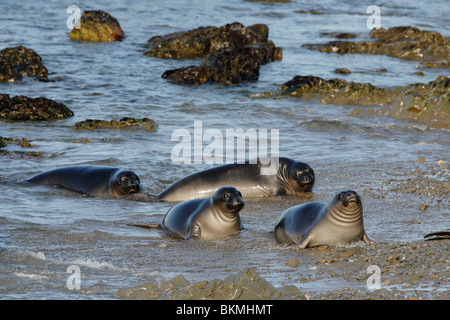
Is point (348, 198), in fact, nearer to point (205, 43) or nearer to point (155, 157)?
point (155, 157)

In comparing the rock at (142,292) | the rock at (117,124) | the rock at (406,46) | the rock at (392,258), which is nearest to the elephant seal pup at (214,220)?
the rock at (392,258)

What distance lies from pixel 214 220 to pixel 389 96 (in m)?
7.54

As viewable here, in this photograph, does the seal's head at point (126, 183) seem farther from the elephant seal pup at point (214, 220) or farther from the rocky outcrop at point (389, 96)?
the rocky outcrop at point (389, 96)

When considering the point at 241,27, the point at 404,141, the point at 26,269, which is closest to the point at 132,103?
the point at 404,141

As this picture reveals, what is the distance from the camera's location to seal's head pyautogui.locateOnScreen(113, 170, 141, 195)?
791 centimetres

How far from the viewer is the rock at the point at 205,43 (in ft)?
59.6

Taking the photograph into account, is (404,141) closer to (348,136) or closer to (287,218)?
(348,136)

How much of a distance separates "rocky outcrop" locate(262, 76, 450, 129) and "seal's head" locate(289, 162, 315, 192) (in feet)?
12.8

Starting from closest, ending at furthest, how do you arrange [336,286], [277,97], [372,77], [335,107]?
1. [336,286]
2. [335,107]
3. [277,97]
4. [372,77]

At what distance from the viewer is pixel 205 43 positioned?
60.6 ft

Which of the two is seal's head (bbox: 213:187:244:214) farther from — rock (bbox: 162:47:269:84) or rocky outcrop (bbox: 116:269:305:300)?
rock (bbox: 162:47:269:84)

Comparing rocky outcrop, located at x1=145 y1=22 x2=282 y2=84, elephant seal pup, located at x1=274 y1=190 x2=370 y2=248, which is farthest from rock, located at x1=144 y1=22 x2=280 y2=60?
elephant seal pup, located at x1=274 y1=190 x2=370 y2=248

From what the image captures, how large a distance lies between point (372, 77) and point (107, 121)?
23.9 feet
